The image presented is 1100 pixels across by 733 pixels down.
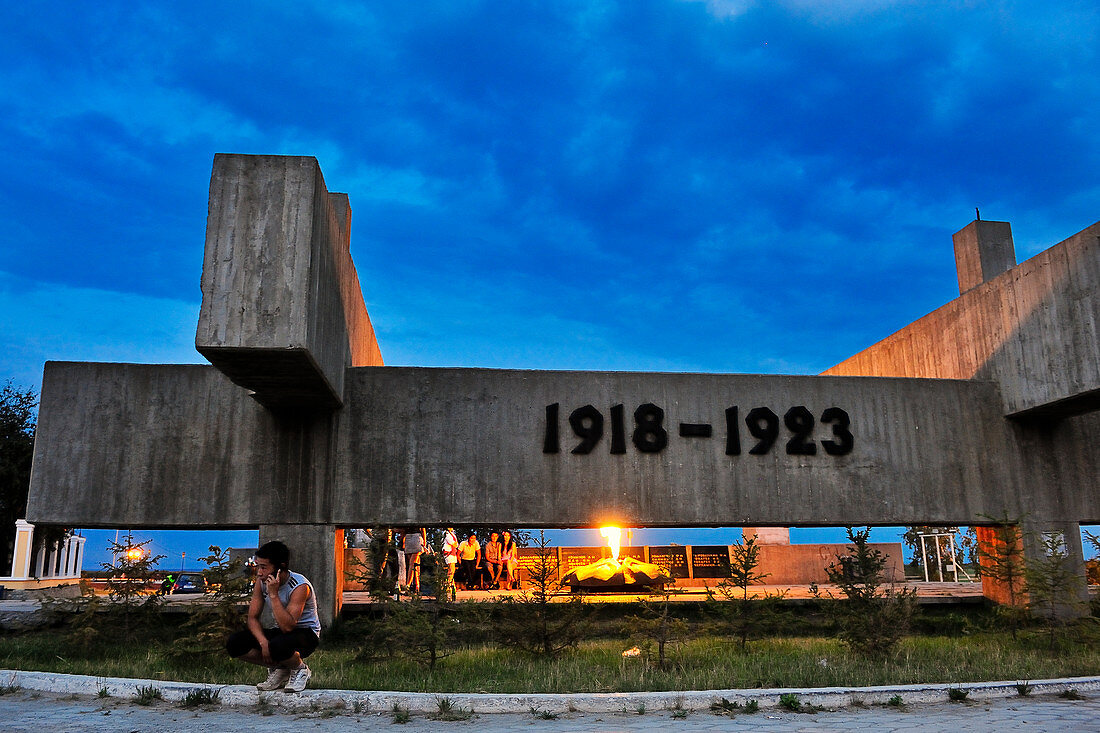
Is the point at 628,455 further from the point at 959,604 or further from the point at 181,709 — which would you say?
the point at 181,709

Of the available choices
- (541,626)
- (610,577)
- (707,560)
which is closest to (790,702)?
(541,626)

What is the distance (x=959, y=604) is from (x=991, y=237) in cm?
853

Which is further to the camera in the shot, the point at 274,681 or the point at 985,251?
the point at 985,251

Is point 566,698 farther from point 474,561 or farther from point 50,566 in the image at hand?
point 50,566

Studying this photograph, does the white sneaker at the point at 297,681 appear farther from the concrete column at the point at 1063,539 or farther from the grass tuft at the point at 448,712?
the concrete column at the point at 1063,539

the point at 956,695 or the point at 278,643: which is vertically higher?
the point at 278,643

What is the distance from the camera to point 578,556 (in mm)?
27281

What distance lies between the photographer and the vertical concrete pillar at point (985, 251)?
18.9 meters

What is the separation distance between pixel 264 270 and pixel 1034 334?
1444 centimetres

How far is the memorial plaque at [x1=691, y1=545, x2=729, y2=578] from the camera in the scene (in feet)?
90.6

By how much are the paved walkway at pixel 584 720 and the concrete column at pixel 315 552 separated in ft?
22.6

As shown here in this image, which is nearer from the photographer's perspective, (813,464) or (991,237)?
(813,464)

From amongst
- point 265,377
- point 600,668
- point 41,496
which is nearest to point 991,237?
point 600,668

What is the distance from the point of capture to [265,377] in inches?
491
